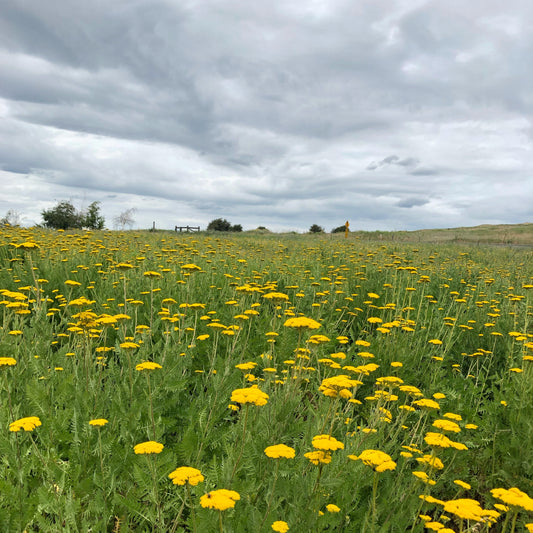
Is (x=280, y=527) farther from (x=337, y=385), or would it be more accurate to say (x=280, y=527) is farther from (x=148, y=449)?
(x=337, y=385)

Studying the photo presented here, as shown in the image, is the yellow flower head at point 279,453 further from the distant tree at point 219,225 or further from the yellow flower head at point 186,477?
the distant tree at point 219,225

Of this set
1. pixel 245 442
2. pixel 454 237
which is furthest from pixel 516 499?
pixel 454 237

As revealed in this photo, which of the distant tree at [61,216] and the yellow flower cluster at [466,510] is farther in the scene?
the distant tree at [61,216]

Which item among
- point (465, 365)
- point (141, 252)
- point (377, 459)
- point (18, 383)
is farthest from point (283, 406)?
point (141, 252)

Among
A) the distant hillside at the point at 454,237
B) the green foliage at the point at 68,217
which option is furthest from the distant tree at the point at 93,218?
the distant hillside at the point at 454,237

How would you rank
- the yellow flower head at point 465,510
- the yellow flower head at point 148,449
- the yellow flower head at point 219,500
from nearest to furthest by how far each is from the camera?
the yellow flower head at point 219,500, the yellow flower head at point 465,510, the yellow flower head at point 148,449

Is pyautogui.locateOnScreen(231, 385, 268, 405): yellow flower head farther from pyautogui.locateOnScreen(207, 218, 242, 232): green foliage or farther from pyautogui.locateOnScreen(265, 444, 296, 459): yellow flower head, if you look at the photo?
pyautogui.locateOnScreen(207, 218, 242, 232): green foliage

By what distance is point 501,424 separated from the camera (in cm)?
347

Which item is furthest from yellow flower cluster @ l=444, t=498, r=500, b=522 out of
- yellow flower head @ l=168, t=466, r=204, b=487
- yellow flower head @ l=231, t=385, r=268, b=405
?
yellow flower head @ l=168, t=466, r=204, b=487

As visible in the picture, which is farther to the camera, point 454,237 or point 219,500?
point 454,237

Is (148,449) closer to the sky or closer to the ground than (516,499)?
closer to the sky

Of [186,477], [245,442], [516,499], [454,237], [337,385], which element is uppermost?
[454,237]

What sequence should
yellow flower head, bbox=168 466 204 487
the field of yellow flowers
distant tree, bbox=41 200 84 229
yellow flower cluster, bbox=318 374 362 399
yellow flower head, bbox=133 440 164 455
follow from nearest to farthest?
yellow flower head, bbox=168 466 204 487, yellow flower head, bbox=133 440 164 455, the field of yellow flowers, yellow flower cluster, bbox=318 374 362 399, distant tree, bbox=41 200 84 229

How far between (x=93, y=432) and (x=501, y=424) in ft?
11.2
